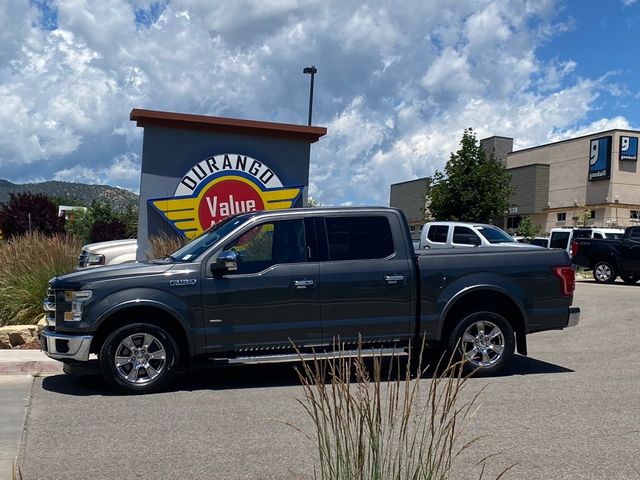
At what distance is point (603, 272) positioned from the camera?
24.1 metres

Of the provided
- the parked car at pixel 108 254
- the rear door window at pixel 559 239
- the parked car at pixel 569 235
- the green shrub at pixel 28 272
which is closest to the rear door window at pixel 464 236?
the parked car at pixel 569 235

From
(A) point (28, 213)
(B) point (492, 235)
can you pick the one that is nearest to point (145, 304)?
(B) point (492, 235)

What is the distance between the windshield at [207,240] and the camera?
8008 mm

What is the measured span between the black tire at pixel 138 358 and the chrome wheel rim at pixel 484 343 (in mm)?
3432

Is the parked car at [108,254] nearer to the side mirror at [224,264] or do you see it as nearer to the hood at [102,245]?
the hood at [102,245]

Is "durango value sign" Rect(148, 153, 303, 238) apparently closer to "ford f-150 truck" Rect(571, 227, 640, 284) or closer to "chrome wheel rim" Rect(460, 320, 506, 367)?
"chrome wheel rim" Rect(460, 320, 506, 367)

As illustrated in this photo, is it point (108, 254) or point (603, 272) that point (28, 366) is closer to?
point (108, 254)

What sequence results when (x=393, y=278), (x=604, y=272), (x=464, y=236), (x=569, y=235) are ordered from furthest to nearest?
(x=569, y=235) < (x=604, y=272) < (x=464, y=236) < (x=393, y=278)

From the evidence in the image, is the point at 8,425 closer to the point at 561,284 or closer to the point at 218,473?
the point at 218,473

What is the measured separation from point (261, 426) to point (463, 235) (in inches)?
587

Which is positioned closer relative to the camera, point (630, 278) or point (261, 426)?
point (261, 426)

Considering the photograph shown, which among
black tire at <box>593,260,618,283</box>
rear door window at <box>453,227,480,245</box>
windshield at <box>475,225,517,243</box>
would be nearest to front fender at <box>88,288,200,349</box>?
windshield at <box>475,225,517,243</box>

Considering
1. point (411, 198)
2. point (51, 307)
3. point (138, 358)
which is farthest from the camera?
point (411, 198)

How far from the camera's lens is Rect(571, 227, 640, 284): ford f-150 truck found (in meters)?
23.1
